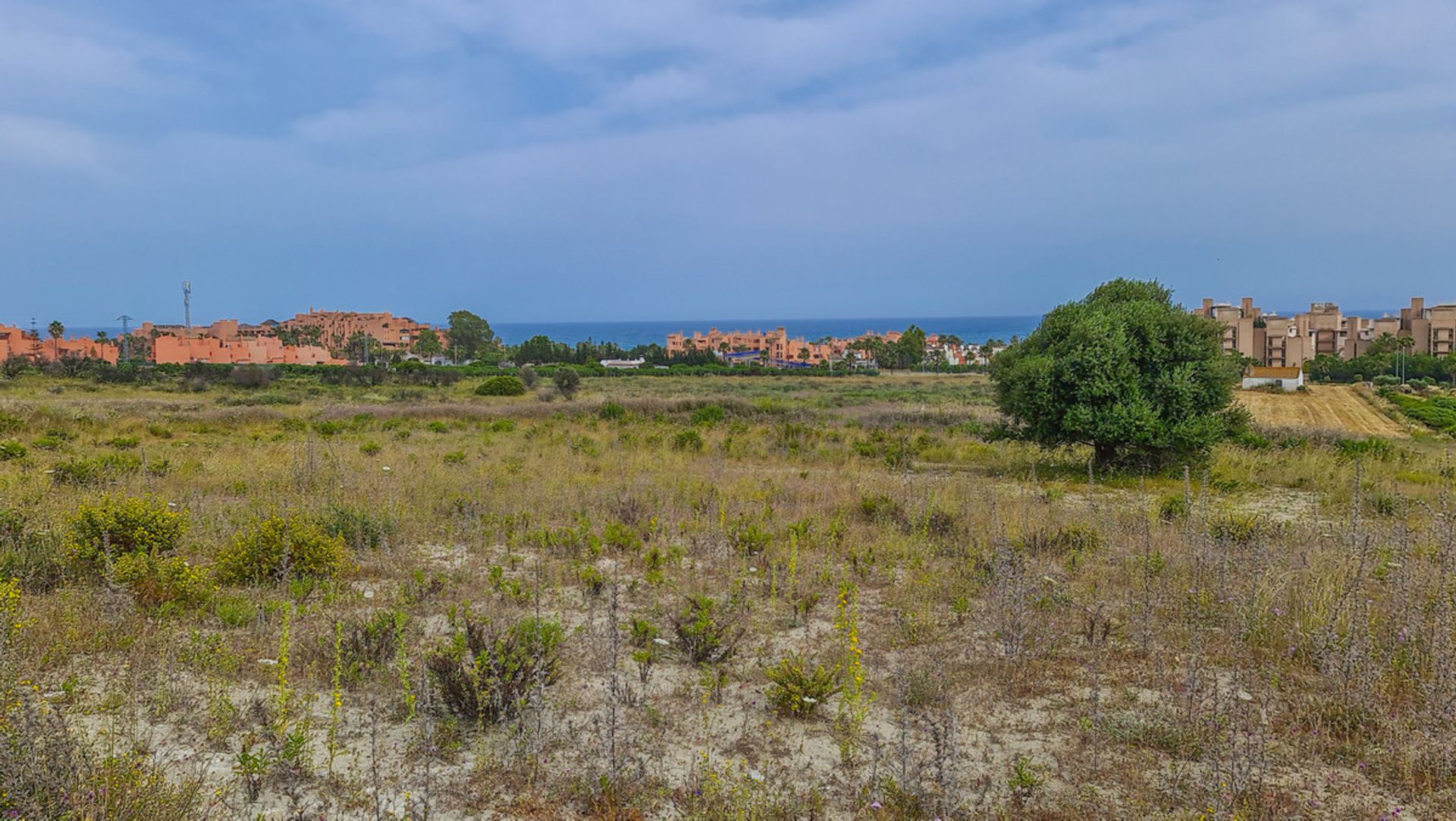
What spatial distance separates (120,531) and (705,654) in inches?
216

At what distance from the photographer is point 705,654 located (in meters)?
5.33

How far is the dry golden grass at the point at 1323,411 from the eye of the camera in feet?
122

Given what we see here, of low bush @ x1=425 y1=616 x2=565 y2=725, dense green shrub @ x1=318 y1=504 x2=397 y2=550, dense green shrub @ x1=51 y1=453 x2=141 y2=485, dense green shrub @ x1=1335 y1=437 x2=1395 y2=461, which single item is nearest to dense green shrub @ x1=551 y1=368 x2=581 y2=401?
dense green shrub @ x1=51 y1=453 x2=141 y2=485

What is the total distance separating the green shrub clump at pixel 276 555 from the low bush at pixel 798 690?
4.42m

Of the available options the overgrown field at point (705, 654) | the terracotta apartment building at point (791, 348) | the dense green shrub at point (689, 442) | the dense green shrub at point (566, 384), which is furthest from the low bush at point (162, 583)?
the terracotta apartment building at point (791, 348)

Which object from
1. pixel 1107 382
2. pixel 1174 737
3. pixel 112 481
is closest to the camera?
pixel 1174 737

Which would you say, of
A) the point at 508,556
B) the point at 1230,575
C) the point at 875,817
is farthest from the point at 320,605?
the point at 1230,575

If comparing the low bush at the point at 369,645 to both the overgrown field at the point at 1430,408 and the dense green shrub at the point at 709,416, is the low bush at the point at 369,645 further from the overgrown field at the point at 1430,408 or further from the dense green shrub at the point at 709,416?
the overgrown field at the point at 1430,408

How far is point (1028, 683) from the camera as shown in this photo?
4957 mm

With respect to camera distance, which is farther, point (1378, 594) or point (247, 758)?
point (1378, 594)

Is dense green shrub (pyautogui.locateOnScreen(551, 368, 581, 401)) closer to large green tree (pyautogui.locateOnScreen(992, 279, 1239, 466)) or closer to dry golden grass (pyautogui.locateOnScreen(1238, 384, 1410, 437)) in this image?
large green tree (pyautogui.locateOnScreen(992, 279, 1239, 466))

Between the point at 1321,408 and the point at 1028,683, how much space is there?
57.1m

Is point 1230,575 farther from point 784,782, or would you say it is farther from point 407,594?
point 407,594

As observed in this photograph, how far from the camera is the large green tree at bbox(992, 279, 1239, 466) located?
1330 centimetres
